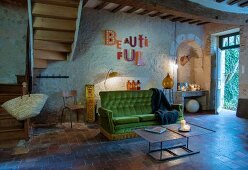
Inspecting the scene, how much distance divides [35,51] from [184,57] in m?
5.06

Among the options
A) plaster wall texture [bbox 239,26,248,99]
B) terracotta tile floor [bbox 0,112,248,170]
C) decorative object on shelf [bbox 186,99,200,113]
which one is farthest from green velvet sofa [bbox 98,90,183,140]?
plaster wall texture [bbox 239,26,248,99]

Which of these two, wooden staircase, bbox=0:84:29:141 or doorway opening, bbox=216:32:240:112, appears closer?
wooden staircase, bbox=0:84:29:141

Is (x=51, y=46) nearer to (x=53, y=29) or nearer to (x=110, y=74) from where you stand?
(x=53, y=29)

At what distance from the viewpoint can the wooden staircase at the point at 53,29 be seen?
3.85 meters

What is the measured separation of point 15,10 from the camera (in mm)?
5355

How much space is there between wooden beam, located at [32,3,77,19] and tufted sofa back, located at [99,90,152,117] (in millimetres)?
1741

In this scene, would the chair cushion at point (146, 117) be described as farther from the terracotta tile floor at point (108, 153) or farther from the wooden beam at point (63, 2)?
the wooden beam at point (63, 2)

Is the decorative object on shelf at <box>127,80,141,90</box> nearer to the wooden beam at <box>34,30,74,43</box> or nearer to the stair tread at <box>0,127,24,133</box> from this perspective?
the wooden beam at <box>34,30,74,43</box>

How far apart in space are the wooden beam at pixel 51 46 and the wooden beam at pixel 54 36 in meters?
0.22

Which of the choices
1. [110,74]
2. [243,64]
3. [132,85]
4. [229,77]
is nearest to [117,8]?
[110,74]

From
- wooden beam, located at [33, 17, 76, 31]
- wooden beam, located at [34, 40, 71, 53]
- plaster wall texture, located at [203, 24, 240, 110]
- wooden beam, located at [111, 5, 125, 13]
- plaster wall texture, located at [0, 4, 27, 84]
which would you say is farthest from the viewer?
plaster wall texture, located at [203, 24, 240, 110]

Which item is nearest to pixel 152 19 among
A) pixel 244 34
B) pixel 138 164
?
pixel 244 34

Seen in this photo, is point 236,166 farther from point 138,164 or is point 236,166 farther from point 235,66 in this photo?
point 235,66

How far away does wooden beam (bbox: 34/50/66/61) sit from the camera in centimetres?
482
